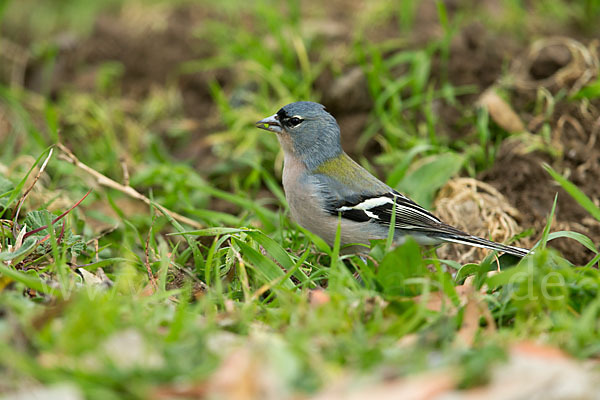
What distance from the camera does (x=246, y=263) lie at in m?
3.17

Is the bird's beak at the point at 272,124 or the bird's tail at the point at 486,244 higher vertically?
the bird's beak at the point at 272,124

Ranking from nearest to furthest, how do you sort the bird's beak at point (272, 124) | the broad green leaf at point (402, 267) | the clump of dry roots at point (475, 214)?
the broad green leaf at point (402, 267) → the clump of dry roots at point (475, 214) → the bird's beak at point (272, 124)

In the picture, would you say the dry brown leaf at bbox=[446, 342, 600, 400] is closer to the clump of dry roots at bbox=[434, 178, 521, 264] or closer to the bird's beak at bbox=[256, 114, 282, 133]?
the clump of dry roots at bbox=[434, 178, 521, 264]

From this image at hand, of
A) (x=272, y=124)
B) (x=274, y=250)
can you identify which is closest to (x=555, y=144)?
(x=272, y=124)

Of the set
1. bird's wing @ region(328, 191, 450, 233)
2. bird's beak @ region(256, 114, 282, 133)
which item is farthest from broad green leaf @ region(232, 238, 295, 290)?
bird's beak @ region(256, 114, 282, 133)

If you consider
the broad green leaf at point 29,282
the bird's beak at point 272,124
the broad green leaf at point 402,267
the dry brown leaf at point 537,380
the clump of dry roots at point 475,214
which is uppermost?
the bird's beak at point 272,124

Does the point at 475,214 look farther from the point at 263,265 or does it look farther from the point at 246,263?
the point at 246,263

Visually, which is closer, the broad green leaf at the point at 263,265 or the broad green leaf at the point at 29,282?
the broad green leaf at the point at 29,282

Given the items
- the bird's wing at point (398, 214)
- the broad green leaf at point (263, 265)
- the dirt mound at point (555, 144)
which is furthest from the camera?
the dirt mound at point (555, 144)

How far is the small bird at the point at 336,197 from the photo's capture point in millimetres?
3865

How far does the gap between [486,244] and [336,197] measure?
3.12ft

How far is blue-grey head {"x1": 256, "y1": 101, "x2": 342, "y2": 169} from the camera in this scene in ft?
13.9

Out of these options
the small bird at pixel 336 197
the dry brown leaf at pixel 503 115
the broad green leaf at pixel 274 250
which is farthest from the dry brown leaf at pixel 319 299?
the dry brown leaf at pixel 503 115

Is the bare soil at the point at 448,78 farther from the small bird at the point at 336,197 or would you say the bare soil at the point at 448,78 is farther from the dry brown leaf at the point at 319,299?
the dry brown leaf at the point at 319,299
